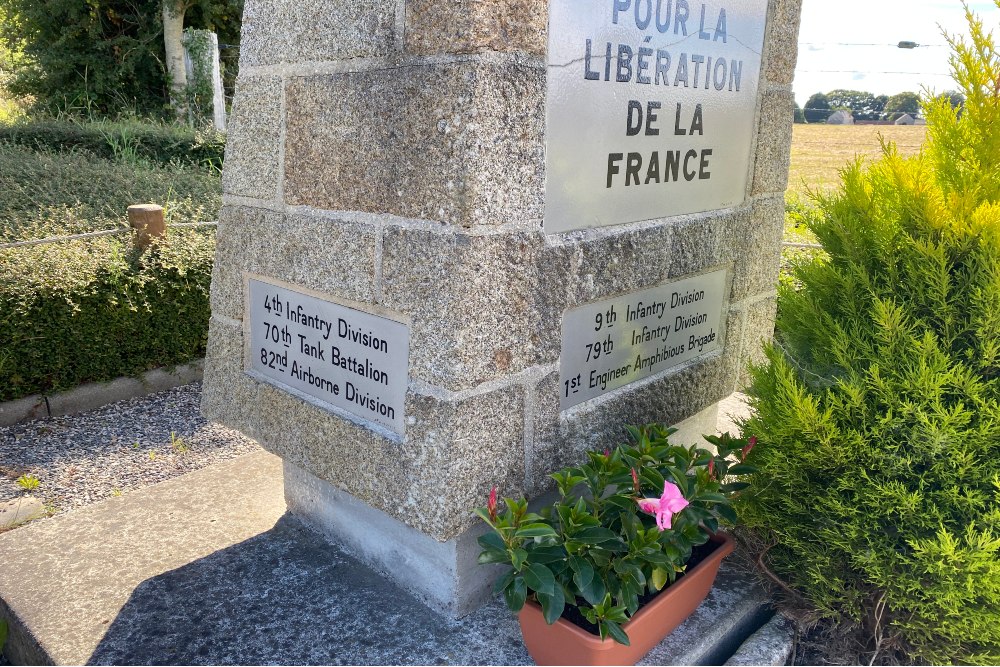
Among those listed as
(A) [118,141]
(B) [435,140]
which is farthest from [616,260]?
(A) [118,141]

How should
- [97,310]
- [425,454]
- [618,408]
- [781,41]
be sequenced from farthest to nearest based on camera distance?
[97,310] < [781,41] < [618,408] < [425,454]

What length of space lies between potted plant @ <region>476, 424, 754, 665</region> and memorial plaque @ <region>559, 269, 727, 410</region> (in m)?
0.28

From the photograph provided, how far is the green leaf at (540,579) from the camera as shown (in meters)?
1.66

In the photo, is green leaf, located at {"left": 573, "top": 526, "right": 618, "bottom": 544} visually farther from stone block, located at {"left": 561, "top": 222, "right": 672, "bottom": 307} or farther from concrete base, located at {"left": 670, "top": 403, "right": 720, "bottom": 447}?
concrete base, located at {"left": 670, "top": 403, "right": 720, "bottom": 447}

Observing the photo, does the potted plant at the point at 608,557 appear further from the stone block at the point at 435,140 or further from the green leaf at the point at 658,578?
the stone block at the point at 435,140

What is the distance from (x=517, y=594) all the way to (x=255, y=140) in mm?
1525

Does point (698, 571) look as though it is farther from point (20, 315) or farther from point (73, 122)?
point (73, 122)

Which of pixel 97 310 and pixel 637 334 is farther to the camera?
pixel 97 310

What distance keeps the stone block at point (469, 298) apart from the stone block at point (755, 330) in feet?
4.08

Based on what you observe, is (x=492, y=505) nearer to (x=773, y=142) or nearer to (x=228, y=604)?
(x=228, y=604)

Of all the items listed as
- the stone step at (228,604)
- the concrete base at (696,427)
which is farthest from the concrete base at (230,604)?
the concrete base at (696,427)

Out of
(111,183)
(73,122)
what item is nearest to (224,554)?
(111,183)

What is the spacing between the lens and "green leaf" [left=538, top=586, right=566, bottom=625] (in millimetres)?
1661

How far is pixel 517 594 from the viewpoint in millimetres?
1687
